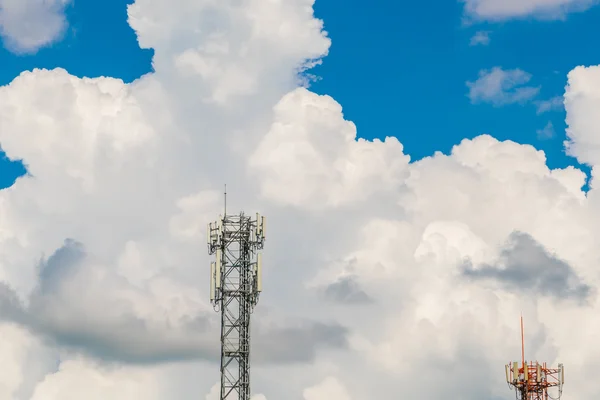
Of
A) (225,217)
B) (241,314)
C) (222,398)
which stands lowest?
(222,398)

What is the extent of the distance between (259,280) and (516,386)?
161 feet

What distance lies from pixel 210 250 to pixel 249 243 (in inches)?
161

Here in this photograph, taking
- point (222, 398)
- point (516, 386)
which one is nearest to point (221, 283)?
point (222, 398)

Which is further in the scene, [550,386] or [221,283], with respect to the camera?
[550,386]

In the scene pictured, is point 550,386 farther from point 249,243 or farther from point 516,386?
point 249,243

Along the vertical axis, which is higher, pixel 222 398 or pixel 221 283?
pixel 221 283

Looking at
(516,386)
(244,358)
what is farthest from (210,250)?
(516,386)

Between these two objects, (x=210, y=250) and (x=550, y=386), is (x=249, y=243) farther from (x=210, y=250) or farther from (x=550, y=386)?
(x=550, y=386)

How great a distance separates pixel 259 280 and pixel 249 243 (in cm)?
446

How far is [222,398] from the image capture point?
12862cm

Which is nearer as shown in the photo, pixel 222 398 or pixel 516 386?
pixel 222 398

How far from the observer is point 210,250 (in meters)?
132

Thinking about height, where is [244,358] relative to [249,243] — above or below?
below

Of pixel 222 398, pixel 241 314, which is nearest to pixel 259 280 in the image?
pixel 241 314
